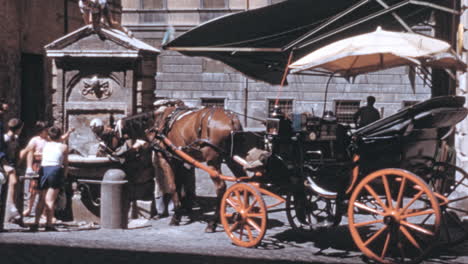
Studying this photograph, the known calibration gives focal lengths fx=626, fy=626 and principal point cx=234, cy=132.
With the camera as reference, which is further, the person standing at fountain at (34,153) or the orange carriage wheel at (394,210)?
the person standing at fountain at (34,153)

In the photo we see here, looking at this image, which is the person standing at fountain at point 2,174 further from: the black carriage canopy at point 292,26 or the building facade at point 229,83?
the building facade at point 229,83

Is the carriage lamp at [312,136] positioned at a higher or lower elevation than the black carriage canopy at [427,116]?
lower

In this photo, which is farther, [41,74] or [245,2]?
[245,2]

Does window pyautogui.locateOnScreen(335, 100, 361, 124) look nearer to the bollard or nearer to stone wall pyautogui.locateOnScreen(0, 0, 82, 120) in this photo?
stone wall pyautogui.locateOnScreen(0, 0, 82, 120)

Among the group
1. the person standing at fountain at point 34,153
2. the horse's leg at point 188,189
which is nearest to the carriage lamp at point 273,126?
the horse's leg at point 188,189

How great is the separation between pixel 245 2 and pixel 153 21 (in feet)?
13.2

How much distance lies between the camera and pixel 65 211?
9.16 metres

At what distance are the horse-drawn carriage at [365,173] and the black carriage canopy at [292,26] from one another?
340 centimetres

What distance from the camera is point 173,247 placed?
7059 mm

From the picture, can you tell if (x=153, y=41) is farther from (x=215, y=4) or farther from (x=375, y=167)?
(x=375, y=167)

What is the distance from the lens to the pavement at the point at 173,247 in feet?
21.0

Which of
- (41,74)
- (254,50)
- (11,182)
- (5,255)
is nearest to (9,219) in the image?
(11,182)

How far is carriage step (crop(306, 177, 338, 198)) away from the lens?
6.55 m

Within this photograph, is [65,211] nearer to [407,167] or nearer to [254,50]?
[254,50]
